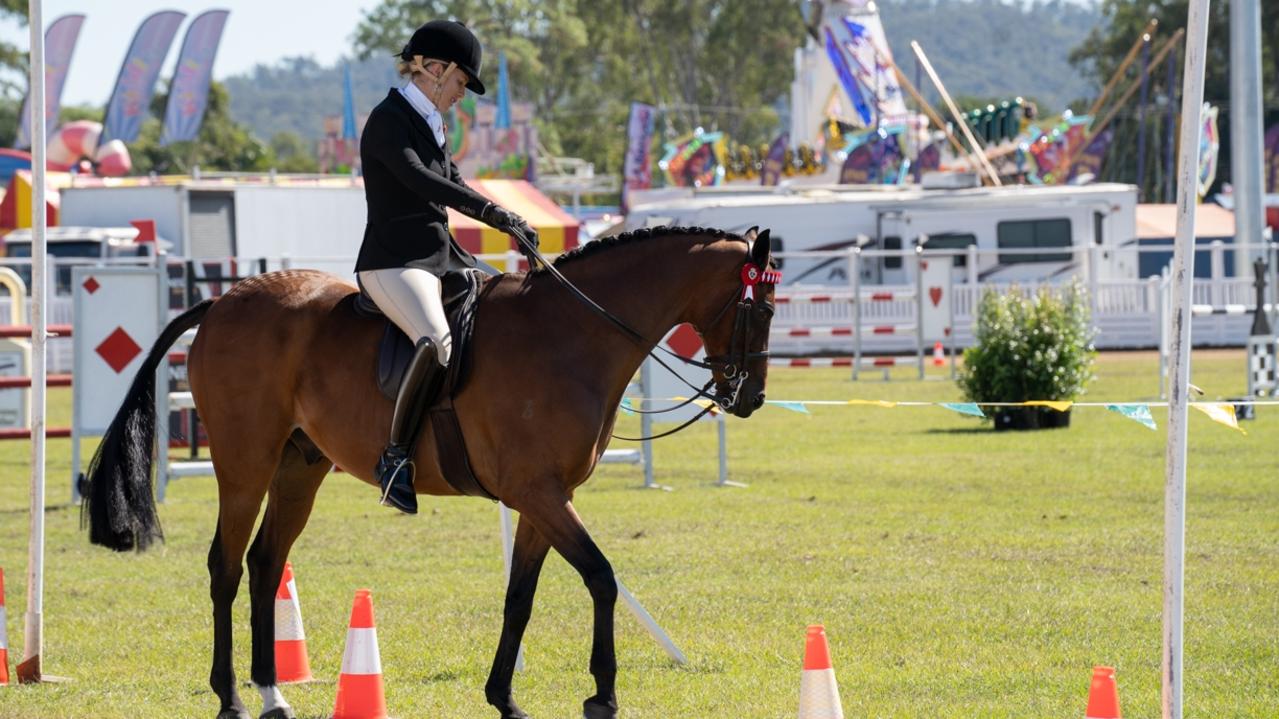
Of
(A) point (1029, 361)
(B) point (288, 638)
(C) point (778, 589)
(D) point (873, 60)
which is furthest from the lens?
(D) point (873, 60)

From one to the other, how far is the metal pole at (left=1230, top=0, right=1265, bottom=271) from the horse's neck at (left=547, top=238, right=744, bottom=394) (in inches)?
893

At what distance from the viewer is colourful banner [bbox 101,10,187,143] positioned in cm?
4625

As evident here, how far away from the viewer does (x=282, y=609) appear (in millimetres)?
7965

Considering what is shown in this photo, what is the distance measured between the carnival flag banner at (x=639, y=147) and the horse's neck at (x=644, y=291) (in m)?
53.7

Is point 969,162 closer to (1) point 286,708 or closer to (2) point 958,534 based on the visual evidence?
(2) point 958,534

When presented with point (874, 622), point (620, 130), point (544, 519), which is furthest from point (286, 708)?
point (620, 130)

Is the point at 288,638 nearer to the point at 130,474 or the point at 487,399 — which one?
the point at 130,474

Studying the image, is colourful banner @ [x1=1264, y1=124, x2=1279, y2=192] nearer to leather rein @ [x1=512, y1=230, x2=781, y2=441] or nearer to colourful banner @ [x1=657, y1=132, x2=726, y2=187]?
colourful banner @ [x1=657, y1=132, x2=726, y2=187]

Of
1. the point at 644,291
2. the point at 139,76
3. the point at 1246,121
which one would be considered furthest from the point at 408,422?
the point at 139,76

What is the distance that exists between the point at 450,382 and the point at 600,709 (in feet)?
4.81

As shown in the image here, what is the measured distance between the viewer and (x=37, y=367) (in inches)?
318

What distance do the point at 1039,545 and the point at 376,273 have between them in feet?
19.5

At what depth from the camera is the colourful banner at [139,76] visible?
46.2 m

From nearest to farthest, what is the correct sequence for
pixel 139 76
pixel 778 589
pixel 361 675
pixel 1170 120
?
1. pixel 361 675
2. pixel 778 589
3. pixel 139 76
4. pixel 1170 120
